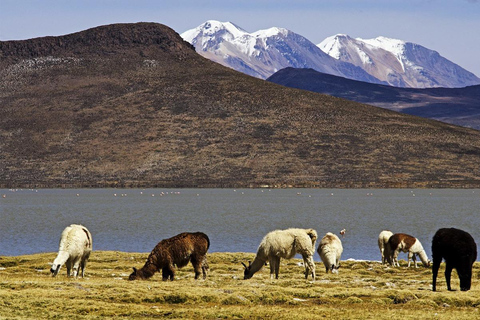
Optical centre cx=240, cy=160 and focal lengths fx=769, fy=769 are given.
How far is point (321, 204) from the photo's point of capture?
104 metres

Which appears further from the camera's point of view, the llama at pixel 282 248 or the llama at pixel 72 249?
the llama at pixel 282 248

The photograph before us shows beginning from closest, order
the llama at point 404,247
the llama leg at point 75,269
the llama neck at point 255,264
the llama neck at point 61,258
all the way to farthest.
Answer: the llama neck at point 61,258, the llama leg at point 75,269, the llama neck at point 255,264, the llama at point 404,247

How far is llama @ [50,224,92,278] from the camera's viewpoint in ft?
81.3

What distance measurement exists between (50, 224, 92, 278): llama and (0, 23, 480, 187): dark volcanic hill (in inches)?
5103

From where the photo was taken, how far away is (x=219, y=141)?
169 metres

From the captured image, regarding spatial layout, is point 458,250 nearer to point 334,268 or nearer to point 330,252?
point 330,252

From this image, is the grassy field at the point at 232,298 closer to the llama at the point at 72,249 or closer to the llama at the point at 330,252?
the llama at the point at 72,249

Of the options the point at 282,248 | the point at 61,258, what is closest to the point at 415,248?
the point at 282,248

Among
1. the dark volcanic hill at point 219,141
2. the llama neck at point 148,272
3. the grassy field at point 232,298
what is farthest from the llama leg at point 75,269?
the dark volcanic hill at point 219,141

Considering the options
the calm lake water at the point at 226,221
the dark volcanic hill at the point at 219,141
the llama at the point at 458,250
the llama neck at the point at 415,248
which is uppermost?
the dark volcanic hill at the point at 219,141

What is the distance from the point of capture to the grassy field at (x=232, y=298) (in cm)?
1847

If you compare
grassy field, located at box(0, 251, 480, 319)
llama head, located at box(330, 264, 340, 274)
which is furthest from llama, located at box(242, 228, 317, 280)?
llama head, located at box(330, 264, 340, 274)

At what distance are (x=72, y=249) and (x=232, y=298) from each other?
6969mm

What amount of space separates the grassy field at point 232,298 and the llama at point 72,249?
496 mm
